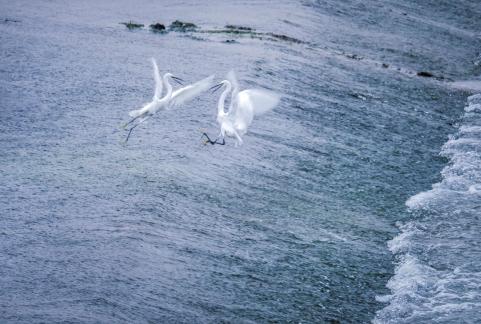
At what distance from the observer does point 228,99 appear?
1255 cm

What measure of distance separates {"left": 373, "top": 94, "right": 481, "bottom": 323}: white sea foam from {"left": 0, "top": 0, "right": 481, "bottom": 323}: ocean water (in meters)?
0.03

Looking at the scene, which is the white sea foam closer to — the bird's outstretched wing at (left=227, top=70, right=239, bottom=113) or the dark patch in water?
the bird's outstretched wing at (left=227, top=70, right=239, bottom=113)

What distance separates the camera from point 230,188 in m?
9.27

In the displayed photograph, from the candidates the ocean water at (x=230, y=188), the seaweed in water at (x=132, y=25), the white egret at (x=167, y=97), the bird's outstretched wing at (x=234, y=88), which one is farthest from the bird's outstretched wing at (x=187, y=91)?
the seaweed in water at (x=132, y=25)

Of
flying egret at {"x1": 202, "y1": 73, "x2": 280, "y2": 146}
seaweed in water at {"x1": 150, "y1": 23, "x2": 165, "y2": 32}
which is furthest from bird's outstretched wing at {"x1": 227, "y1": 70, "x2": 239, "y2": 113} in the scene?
seaweed in water at {"x1": 150, "y1": 23, "x2": 165, "y2": 32}

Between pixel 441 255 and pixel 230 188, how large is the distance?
2.69 meters

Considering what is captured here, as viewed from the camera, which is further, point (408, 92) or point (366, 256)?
point (408, 92)

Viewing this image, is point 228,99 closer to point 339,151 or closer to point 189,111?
point 189,111

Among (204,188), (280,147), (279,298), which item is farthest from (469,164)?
(279,298)

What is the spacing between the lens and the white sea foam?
291 inches

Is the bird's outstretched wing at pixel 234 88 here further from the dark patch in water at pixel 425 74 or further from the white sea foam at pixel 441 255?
the dark patch in water at pixel 425 74

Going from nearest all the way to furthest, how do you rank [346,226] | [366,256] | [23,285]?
[23,285] < [366,256] < [346,226]

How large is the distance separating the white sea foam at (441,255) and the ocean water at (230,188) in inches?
1.0

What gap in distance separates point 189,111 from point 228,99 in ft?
3.58
